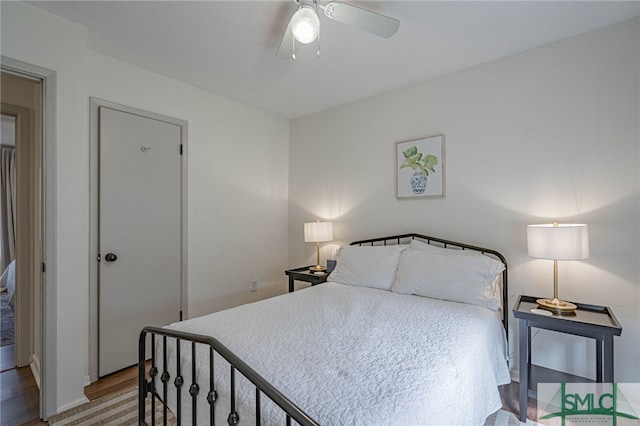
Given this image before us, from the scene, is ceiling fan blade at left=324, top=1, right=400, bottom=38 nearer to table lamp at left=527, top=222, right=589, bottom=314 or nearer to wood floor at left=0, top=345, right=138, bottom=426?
table lamp at left=527, top=222, right=589, bottom=314

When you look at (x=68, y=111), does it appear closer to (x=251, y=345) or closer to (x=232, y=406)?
(x=251, y=345)

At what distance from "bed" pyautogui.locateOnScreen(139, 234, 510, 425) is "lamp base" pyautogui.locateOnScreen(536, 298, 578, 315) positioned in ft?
0.90

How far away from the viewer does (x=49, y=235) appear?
1983 mm

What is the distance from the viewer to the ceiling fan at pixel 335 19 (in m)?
1.60

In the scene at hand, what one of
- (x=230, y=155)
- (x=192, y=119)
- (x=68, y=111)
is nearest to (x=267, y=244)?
(x=230, y=155)

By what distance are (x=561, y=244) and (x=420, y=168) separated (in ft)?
4.31

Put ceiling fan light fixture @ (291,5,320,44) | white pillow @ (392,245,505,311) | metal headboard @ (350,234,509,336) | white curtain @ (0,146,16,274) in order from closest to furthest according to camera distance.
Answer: ceiling fan light fixture @ (291,5,320,44) < white pillow @ (392,245,505,311) < metal headboard @ (350,234,509,336) < white curtain @ (0,146,16,274)

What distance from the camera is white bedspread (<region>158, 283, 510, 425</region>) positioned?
1035 mm

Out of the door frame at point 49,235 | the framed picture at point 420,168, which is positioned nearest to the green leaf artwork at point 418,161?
the framed picture at point 420,168

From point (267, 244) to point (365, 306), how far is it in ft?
6.60

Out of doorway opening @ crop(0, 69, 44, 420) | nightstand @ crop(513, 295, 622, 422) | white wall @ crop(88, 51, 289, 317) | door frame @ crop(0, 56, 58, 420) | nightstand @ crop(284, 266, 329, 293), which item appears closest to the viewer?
nightstand @ crop(513, 295, 622, 422)

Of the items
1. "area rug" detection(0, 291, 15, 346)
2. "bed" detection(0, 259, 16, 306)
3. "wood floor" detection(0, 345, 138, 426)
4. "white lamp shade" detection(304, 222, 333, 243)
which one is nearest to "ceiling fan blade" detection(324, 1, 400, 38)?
"white lamp shade" detection(304, 222, 333, 243)

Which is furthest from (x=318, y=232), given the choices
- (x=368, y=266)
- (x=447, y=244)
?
(x=447, y=244)

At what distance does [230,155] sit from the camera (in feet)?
11.2
